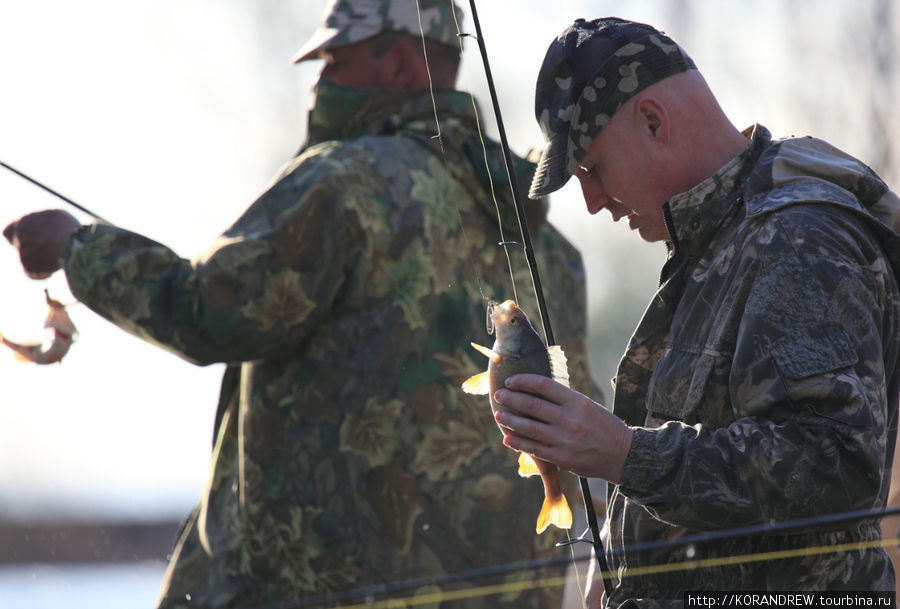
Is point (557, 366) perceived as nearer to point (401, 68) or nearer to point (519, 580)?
point (519, 580)

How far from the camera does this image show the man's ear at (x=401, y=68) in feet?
13.9

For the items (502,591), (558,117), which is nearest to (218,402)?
(502,591)

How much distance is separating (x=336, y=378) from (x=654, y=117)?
61.3 inches

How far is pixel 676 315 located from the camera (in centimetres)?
245

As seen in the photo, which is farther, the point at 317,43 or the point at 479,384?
the point at 317,43

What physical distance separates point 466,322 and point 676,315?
4.86 ft

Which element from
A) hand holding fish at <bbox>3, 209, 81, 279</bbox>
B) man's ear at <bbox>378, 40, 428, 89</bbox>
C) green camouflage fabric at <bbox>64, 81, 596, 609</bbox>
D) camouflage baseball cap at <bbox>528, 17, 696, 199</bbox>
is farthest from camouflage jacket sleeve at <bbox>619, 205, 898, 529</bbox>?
hand holding fish at <bbox>3, 209, 81, 279</bbox>

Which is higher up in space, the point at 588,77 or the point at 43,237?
the point at 43,237

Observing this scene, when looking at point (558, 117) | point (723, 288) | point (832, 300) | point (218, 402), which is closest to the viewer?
point (832, 300)

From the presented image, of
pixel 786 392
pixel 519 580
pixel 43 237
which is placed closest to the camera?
pixel 786 392

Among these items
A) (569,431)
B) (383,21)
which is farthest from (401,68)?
(569,431)

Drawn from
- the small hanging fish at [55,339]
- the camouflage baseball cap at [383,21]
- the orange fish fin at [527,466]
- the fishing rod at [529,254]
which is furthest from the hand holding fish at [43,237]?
the orange fish fin at [527,466]

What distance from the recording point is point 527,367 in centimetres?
240

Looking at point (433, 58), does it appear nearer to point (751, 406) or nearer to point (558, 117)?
point (558, 117)
